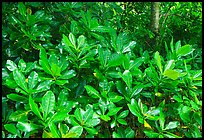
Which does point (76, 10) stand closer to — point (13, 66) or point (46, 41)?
point (46, 41)

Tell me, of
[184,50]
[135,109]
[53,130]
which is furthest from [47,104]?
[184,50]

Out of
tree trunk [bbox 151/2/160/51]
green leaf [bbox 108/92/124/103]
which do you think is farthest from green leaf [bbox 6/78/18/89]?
tree trunk [bbox 151/2/160/51]

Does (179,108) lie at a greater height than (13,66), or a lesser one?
lesser

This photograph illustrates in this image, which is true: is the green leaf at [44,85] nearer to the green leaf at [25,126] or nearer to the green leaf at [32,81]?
the green leaf at [32,81]

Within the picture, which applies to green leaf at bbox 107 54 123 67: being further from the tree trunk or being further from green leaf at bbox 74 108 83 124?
the tree trunk

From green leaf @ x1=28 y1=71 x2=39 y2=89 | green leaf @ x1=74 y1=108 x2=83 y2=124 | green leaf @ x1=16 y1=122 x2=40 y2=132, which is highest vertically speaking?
green leaf @ x1=28 y1=71 x2=39 y2=89

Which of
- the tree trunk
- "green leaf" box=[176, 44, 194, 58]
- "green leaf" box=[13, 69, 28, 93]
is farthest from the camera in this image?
the tree trunk

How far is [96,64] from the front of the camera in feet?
5.12

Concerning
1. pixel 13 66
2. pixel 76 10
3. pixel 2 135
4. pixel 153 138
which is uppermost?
pixel 76 10

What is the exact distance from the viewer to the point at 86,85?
1.46 metres

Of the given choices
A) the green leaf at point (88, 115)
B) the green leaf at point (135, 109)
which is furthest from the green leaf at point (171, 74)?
the green leaf at point (88, 115)

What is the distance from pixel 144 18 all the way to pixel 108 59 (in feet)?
3.96

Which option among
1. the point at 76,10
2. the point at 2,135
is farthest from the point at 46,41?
the point at 2,135

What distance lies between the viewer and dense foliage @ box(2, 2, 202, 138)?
1.27m
